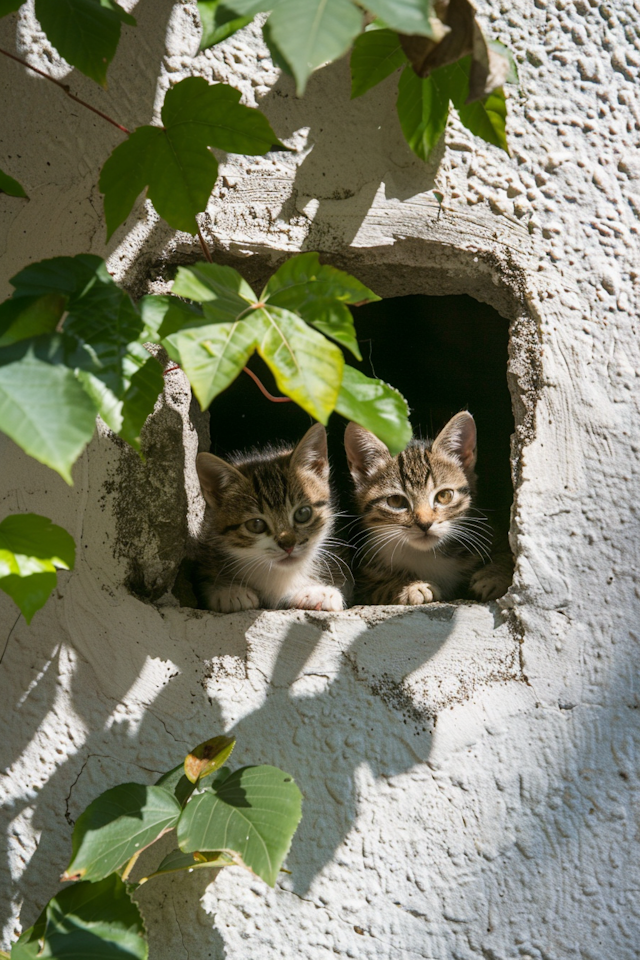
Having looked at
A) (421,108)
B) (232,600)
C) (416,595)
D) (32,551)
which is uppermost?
(421,108)

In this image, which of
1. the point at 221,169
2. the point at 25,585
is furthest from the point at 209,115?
the point at 25,585

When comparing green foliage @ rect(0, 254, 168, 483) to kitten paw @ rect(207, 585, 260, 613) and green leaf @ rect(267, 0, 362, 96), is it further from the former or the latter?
kitten paw @ rect(207, 585, 260, 613)

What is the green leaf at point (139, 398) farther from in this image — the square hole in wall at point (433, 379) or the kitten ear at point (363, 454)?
A: the square hole in wall at point (433, 379)

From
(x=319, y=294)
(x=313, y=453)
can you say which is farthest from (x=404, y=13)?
(x=313, y=453)

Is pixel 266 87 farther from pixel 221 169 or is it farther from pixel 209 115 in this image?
pixel 209 115

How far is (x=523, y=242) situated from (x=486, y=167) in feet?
0.71

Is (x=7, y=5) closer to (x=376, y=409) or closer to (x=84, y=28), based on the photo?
(x=84, y=28)

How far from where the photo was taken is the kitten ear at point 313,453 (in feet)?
8.33

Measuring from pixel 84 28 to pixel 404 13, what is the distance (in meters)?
0.76

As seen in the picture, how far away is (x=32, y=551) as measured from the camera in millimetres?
1134

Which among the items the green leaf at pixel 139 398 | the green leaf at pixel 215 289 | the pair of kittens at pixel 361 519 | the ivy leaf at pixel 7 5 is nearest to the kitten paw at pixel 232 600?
the pair of kittens at pixel 361 519

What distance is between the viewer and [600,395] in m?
1.82

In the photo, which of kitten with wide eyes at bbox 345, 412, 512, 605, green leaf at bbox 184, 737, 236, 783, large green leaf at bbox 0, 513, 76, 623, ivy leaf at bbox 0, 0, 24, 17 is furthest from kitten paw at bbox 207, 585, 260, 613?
ivy leaf at bbox 0, 0, 24, 17

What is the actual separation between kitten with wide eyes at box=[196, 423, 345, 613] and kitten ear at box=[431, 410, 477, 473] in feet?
1.40
